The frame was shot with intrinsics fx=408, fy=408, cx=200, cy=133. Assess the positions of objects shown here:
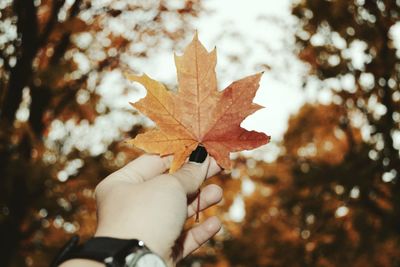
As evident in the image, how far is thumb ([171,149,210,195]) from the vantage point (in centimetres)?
138

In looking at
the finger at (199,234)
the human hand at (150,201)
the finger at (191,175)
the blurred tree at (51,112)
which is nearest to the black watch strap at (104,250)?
the human hand at (150,201)

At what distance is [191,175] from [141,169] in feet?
0.67

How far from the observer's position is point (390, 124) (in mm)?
4309

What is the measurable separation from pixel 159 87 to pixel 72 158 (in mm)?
3209

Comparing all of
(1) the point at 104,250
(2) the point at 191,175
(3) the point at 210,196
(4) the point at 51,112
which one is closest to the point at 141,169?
(2) the point at 191,175

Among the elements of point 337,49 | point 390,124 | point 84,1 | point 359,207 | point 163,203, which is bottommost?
point 359,207

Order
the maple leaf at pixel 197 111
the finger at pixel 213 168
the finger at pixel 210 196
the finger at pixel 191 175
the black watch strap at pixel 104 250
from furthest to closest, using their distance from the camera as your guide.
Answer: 1. the finger at pixel 210 196
2. the finger at pixel 213 168
3. the finger at pixel 191 175
4. the maple leaf at pixel 197 111
5. the black watch strap at pixel 104 250

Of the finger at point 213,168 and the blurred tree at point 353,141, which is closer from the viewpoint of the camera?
the finger at point 213,168

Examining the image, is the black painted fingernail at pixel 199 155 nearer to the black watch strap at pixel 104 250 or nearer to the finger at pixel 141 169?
the finger at pixel 141 169

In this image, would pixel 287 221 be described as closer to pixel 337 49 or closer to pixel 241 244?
pixel 241 244

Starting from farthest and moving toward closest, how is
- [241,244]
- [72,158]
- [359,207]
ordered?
[241,244] < [359,207] < [72,158]

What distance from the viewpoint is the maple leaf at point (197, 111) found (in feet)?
4.03

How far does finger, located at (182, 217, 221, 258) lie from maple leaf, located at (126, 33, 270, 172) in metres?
0.39

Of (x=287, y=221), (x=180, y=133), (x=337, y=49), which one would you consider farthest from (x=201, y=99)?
(x=287, y=221)
